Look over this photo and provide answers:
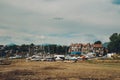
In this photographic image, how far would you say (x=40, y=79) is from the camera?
141 ft

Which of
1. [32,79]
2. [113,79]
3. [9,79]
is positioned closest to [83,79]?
[113,79]

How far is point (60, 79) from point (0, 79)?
30.1 feet

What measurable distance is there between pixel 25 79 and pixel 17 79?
62.7 inches

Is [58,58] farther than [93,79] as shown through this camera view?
Yes

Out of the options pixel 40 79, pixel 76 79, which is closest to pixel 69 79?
pixel 76 79

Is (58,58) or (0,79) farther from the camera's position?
(58,58)

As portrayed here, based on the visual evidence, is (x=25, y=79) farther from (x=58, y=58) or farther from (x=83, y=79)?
(x=58, y=58)

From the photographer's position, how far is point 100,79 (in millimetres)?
43219

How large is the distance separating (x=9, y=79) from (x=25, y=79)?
2.85 metres

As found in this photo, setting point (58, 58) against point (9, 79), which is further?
point (58, 58)

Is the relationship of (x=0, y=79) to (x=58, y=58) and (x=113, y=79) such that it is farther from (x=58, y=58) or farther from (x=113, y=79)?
(x=58, y=58)

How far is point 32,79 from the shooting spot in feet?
140

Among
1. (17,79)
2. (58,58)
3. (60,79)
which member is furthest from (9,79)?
(58,58)

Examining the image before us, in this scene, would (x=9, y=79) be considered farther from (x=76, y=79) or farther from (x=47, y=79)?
(x=76, y=79)
